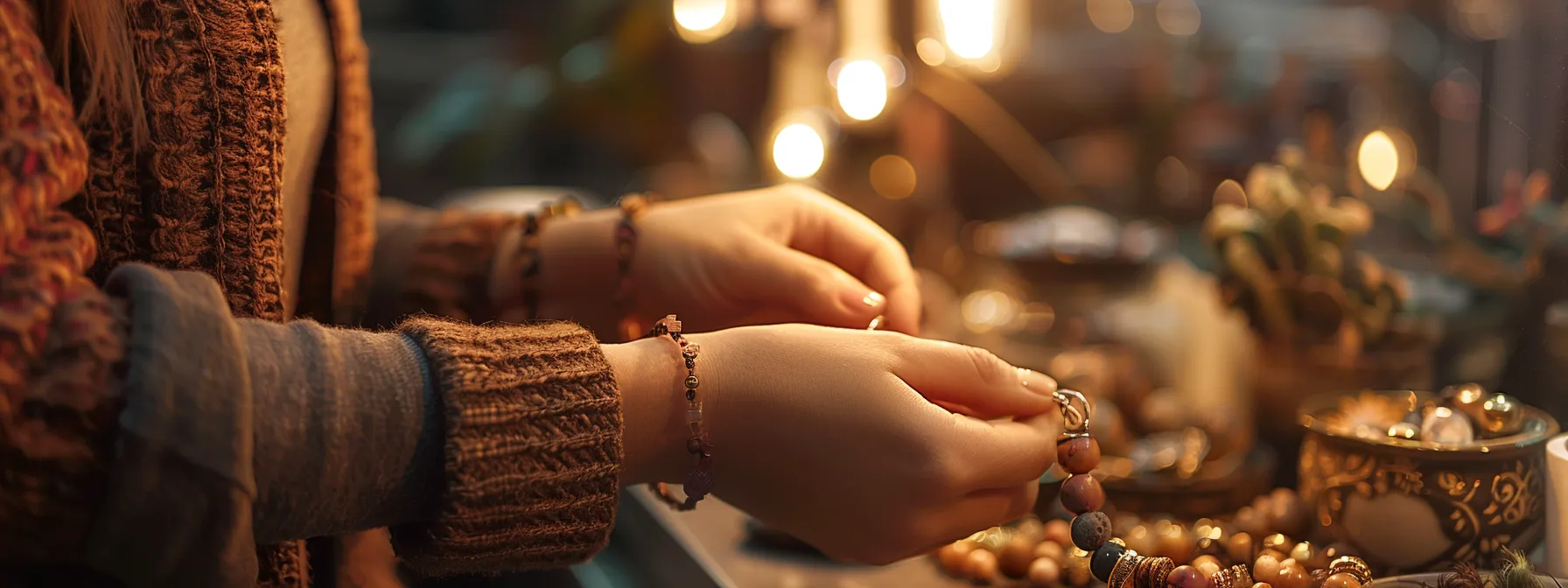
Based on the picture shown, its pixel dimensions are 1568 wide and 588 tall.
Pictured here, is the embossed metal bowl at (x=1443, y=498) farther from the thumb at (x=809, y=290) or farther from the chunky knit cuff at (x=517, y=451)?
the chunky knit cuff at (x=517, y=451)

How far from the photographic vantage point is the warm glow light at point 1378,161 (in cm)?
109

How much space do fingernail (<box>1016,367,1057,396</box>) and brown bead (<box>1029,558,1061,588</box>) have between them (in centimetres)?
15

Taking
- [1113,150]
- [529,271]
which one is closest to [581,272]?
[529,271]

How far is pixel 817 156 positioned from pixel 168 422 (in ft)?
4.75

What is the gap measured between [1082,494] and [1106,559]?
44 mm

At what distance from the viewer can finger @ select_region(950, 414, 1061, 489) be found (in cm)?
57

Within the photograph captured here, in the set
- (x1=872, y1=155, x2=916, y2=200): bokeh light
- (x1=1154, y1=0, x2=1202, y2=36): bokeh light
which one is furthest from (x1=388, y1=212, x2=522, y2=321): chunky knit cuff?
(x1=1154, y1=0, x2=1202, y2=36): bokeh light

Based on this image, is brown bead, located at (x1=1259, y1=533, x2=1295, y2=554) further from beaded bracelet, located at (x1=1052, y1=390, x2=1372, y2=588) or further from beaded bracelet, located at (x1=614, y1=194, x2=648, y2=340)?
beaded bracelet, located at (x1=614, y1=194, x2=648, y2=340)

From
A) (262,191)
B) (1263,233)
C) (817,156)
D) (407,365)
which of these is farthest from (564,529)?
(817,156)

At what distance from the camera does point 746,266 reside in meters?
0.78

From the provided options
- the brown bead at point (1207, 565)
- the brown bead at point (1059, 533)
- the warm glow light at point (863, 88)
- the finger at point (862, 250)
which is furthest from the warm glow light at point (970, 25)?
the brown bead at point (1207, 565)

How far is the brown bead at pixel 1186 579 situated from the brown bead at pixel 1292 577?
0.08 meters

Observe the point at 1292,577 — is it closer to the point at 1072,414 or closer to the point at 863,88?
the point at 1072,414

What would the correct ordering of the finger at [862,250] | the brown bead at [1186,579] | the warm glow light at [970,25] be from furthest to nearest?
the warm glow light at [970,25] → the finger at [862,250] → the brown bead at [1186,579]
